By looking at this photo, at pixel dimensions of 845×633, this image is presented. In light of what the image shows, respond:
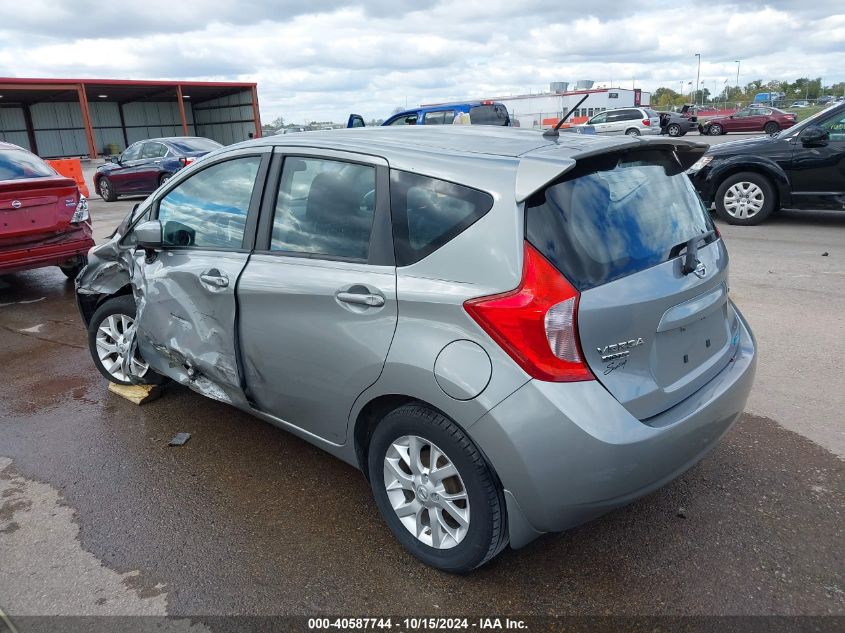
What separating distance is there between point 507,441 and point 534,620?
728 millimetres

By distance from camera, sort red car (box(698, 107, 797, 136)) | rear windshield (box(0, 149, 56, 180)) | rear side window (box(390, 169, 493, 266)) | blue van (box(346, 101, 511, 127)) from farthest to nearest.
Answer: red car (box(698, 107, 797, 136)), blue van (box(346, 101, 511, 127)), rear windshield (box(0, 149, 56, 180)), rear side window (box(390, 169, 493, 266))

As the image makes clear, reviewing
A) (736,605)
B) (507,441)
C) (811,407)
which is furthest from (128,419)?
(811,407)

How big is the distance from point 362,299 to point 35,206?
5.87 metres

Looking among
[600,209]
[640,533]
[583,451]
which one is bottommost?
[640,533]

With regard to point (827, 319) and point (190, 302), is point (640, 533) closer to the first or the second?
point (190, 302)

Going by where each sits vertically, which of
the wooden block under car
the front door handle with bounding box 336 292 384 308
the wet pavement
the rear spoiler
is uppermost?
the rear spoiler

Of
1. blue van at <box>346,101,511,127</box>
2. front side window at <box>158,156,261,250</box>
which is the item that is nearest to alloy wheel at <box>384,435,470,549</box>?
front side window at <box>158,156,261,250</box>

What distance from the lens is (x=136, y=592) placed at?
103 inches

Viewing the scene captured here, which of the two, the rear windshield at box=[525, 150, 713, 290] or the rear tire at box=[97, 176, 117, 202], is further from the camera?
the rear tire at box=[97, 176, 117, 202]

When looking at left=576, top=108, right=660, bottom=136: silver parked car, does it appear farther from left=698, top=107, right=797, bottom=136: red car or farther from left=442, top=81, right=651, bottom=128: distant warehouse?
left=442, top=81, right=651, bottom=128: distant warehouse

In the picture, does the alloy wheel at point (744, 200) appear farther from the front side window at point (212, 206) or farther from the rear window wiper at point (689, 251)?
the front side window at point (212, 206)

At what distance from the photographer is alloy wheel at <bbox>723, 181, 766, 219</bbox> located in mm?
9195

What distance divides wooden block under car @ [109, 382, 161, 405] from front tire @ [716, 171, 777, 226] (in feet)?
27.0

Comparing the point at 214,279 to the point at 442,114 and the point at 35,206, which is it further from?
the point at 442,114
